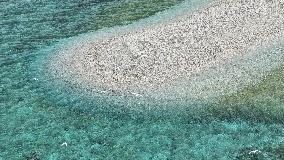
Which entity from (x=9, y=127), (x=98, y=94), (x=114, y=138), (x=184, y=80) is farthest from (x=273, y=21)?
(x=9, y=127)

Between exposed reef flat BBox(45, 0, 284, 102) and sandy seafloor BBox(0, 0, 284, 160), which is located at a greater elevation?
exposed reef flat BBox(45, 0, 284, 102)

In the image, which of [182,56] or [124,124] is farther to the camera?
[182,56]

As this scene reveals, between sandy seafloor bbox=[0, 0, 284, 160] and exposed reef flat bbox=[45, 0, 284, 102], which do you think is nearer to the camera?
sandy seafloor bbox=[0, 0, 284, 160]

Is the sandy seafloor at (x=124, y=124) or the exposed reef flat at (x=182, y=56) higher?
the exposed reef flat at (x=182, y=56)

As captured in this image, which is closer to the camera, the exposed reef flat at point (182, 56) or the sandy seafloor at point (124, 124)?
the sandy seafloor at point (124, 124)

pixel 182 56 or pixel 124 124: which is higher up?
pixel 182 56
